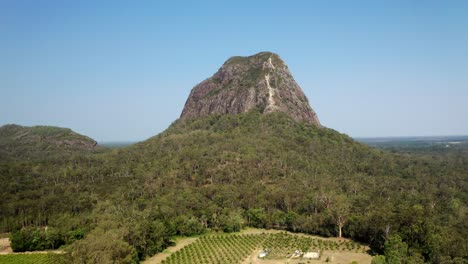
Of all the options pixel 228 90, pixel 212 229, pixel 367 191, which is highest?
pixel 228 90

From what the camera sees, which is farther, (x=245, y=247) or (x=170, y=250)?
(x=170, y=250)

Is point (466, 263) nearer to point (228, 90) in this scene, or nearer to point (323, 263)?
point (323, 263)

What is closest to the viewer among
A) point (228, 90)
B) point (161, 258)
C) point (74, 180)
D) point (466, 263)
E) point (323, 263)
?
point (466, 263)

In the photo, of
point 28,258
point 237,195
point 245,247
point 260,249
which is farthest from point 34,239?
point 237,195

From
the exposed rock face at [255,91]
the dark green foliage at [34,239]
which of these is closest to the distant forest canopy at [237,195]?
the dark green foliage at [34,239]

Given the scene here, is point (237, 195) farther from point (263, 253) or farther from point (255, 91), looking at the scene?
point (255, 91)

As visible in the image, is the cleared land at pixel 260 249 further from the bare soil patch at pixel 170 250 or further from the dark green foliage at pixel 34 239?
the dark green foliage at pixel 34 239

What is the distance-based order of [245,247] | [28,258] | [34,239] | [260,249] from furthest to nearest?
[34,239]
[245,247]
[260,249]
[28,258]

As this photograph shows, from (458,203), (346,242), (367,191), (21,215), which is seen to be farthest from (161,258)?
(458,203)
